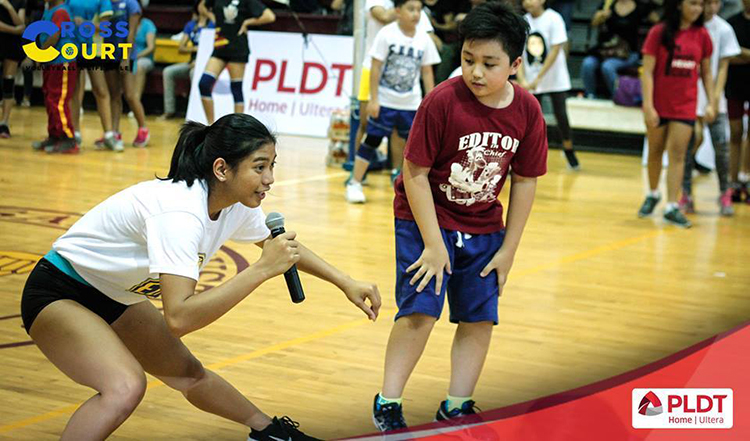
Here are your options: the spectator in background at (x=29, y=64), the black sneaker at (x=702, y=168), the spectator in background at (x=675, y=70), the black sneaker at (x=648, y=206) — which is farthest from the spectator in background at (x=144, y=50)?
the spectator in background at (x=675, y=70)

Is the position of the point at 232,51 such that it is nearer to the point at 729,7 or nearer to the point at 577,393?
the point at 729,7

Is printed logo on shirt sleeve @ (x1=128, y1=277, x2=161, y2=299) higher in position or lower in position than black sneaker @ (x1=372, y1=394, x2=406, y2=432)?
higher

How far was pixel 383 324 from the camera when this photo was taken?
4738mm

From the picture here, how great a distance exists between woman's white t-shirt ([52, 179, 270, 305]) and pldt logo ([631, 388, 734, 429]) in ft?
5.39

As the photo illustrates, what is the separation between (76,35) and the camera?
926cm

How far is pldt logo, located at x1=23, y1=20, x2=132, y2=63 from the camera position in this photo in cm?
927

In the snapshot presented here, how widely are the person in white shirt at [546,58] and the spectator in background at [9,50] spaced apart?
15.7 ft

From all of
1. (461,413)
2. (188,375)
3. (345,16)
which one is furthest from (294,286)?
(345,16)

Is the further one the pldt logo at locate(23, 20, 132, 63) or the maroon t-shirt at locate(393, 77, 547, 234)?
the pldt logo at locate(23, 20, 132, 63)

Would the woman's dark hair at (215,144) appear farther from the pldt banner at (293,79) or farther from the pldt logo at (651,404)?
the pldt banner at (293,79)

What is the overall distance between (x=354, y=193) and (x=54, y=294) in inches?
200

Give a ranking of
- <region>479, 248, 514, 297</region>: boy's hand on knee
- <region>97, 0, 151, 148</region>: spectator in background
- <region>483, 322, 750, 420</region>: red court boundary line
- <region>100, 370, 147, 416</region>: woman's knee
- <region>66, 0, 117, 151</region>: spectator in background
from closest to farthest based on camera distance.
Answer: <region>100, 370, 147, 416</region>: woman's knee, <region>479, 248, 514, 297</region>: boy's hand on knee, <region>483, 322, 750, 420</region>: red court boundary line, <region>66, 0, 117, 151</region>: spectator in background, <region>97, 0, 151, 148</region>: spectator in background

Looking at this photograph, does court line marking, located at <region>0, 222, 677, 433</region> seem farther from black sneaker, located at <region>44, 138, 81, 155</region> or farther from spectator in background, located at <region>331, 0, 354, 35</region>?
spectator in background, located at <region>331, 0, 354, 35</region>

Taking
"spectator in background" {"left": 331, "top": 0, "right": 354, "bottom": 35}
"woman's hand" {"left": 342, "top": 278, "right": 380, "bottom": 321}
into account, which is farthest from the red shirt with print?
"spectator in background" {"left": 331, "top": 0, "right": 354, "bottom": 35}
